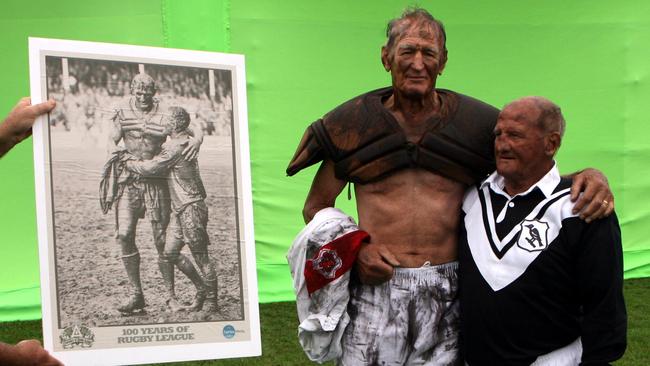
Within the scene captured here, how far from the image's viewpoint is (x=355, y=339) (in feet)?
8.09

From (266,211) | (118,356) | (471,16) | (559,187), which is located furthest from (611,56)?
(118,356)

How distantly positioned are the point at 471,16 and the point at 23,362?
448 centimetres

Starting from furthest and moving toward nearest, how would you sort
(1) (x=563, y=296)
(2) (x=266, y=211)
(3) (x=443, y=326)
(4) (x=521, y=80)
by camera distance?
(4) (x=521, y=80) < (2) (x=266, y=211) < (3) (x=443, y=326) < (1) (x=563, y=296)

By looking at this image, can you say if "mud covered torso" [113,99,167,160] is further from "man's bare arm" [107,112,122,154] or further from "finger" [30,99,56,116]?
"finger" [30,99,56,116]

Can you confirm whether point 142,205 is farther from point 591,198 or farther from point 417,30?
point 591,198

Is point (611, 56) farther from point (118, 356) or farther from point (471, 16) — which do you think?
point (118, 356)

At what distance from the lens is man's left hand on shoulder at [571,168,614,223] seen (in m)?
2.20

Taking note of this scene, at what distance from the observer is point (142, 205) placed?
8.53 ft

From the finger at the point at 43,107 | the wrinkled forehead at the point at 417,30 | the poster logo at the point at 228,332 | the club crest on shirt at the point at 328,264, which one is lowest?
the poster logo at the point at 228,332

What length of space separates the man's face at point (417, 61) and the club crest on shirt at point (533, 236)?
18.3 inches

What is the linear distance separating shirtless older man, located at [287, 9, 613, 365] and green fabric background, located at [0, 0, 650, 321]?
10.1ft

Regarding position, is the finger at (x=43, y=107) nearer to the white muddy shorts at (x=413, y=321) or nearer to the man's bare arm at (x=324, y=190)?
the man's bare arm at (x=324, y=190)

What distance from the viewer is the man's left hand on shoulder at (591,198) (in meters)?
2.20

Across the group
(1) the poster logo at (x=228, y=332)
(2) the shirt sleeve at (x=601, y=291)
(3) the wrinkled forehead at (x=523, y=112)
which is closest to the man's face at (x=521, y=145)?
(3) the wrinkled forehead at (x=523, y=112)
